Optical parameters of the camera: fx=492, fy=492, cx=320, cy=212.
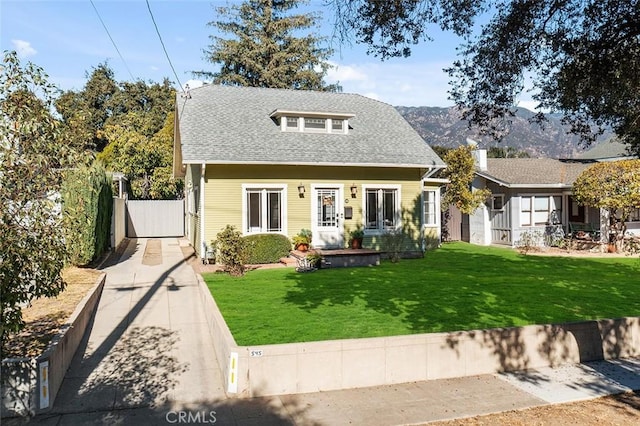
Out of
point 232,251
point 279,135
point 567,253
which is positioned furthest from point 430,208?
point 232,251

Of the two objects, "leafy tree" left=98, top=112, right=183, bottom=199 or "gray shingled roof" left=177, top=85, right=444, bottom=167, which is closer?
"gray shingled roof" left=177, top=85, right=444, bottom=167

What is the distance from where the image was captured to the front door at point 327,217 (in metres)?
17.5

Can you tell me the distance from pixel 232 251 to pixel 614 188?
15.7m

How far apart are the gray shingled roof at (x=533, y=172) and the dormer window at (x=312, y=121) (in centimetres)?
825

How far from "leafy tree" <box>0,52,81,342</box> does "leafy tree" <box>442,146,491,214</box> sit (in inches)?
798

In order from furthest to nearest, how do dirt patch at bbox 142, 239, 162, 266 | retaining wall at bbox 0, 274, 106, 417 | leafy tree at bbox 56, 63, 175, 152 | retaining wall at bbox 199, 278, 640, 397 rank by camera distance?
1. leafy tree at bbox 56, 63, 175, 152
2. dirt patch at bbox 142, 239, 162, 266
3. retaining wall at bbox 199, 278, 640, 397
4. retaining wall at bbox 0, 274, 106, 417

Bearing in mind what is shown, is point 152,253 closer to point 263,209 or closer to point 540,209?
point 263,209

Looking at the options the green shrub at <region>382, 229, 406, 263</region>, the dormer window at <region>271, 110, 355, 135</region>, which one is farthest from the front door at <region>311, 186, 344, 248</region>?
the dormer window at <region>271, 110, 355, 135</region>

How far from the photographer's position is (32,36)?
359 inches

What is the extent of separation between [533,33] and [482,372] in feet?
17.9

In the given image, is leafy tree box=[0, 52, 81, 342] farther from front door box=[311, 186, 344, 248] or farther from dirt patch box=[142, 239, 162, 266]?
front door box=[311, 186, 344, 248]

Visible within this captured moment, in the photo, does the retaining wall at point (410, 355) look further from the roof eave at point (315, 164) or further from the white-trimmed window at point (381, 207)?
the white-trimmed window at point (381, 207)

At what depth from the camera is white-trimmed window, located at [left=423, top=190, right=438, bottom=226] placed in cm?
2088

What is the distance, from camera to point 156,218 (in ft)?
87.7
